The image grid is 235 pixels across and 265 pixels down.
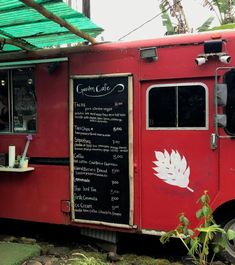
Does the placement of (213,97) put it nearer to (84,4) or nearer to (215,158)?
(215,158)

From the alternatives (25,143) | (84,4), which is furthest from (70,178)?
(84,4)

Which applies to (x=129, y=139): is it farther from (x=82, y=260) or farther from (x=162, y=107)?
(x=82, y=260)

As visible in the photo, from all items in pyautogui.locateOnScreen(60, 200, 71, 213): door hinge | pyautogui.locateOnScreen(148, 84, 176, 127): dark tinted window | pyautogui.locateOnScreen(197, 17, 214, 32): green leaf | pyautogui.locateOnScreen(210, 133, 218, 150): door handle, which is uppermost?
pyautogui.locateOnScreen(197, 17, 214, 32): green leaf

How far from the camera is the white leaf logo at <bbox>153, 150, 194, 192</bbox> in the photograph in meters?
5.29

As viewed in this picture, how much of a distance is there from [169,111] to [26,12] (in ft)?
6.38

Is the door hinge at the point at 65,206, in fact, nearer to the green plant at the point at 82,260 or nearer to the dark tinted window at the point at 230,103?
the green plant at the point at 82,260

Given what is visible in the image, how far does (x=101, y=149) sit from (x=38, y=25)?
5.53 feet

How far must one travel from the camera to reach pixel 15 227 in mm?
7176

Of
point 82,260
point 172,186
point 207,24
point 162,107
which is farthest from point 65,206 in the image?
point 207,24

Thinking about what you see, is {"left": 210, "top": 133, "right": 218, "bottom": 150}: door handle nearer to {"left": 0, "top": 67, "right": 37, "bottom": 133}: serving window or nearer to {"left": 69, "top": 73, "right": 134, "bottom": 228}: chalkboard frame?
{"left": 69, "top": 73, "right": 134, "bottom": 228}: chalkboard frame

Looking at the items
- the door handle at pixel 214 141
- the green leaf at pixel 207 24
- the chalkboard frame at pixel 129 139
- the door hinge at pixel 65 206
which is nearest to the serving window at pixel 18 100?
the chalkboard frame at pixel 129 139

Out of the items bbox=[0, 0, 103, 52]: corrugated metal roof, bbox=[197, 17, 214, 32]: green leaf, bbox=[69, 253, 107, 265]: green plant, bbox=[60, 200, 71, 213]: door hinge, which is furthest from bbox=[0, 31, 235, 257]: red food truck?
bbox=[197, 17, 214, 32]: green leaf

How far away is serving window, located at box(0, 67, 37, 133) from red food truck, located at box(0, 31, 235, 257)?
0.04 ft

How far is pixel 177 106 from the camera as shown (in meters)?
5.33
